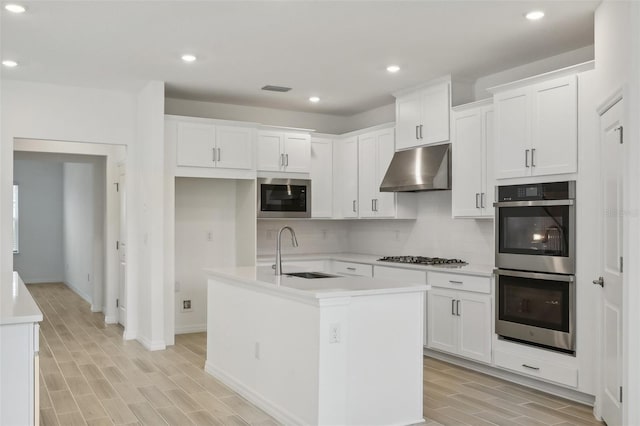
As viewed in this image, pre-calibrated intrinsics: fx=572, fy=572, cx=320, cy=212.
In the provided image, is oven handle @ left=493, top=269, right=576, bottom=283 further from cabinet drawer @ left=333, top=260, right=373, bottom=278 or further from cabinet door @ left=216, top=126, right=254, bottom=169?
cabinet door @ left=216, top=126, right=254, bottom=169

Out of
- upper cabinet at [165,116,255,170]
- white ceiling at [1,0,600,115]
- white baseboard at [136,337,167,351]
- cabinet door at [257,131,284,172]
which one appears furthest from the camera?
cabinet door at [257,131,284,172]

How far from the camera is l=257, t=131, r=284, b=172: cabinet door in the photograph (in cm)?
655

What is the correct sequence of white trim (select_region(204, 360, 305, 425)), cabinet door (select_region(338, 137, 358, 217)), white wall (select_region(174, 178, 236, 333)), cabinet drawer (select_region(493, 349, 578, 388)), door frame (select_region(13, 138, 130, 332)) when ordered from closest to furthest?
white trim (select_region(204, 360, 305, 425)) → cabinet drawer (select_region(493, 349, 578, 388)) → white wall (select_region(174, 178, 236, 333)) → cabinet door (select_region(338, 137, 358, 217)) → door frame (select_region(13, 138, 130, 332))

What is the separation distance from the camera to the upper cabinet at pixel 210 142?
6004mm

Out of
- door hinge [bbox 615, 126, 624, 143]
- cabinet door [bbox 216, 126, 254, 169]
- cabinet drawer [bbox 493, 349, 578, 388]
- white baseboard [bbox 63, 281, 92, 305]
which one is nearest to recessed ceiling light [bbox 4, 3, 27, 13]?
cabinet door [bbox 216, 126, 254, 169]

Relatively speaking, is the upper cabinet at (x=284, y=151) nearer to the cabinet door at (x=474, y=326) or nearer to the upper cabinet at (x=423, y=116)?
the upper cabinet at (x=423, y=116)

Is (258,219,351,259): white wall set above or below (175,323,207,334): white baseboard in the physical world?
above

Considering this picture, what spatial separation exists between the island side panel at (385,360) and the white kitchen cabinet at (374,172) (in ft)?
9.28

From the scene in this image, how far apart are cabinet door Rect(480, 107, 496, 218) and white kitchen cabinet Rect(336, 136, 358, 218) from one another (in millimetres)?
2098

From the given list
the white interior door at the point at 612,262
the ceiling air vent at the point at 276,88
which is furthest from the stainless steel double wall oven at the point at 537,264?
the ceiling air vent at the point at 276,88

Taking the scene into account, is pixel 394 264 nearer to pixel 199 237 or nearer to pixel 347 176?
pixel 347 176

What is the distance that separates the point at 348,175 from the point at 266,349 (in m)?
3.49

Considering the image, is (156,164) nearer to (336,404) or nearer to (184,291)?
(184,291)

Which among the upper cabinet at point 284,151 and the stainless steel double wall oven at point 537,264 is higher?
the upper cabinet at point 284,151
